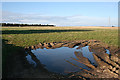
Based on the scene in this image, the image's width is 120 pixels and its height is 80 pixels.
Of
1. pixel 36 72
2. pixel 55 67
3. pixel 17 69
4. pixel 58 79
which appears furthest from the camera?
pixel 55 67

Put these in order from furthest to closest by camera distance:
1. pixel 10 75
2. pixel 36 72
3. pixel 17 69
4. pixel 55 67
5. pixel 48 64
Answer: pixel 48 64 < pixel 55 67 < pixel 17 69 < pixel 36 72 < pixel 10 75

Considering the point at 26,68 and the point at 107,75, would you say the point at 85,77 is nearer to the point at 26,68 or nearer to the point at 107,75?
the point at 107,75

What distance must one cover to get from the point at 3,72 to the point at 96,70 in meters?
6.56

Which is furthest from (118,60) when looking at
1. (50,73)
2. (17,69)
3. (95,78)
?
(17,69)

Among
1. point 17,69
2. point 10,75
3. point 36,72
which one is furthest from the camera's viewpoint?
point 17,69

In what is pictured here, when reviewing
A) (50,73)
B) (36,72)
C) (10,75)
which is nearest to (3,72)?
(10,75)

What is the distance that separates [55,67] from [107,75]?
12.6ft

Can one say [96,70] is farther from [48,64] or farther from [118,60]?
[48,64]

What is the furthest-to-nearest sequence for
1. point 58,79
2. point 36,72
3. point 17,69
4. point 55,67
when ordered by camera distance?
point 55,67, point 17,69, point 36,72, point 58,79

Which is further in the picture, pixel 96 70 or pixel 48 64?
pixel 48 64

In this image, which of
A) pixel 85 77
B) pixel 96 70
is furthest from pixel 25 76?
pixel 96 70

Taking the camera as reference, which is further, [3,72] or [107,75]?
[3,72]

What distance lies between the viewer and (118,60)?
31.2ft

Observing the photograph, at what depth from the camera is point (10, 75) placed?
709 cm
